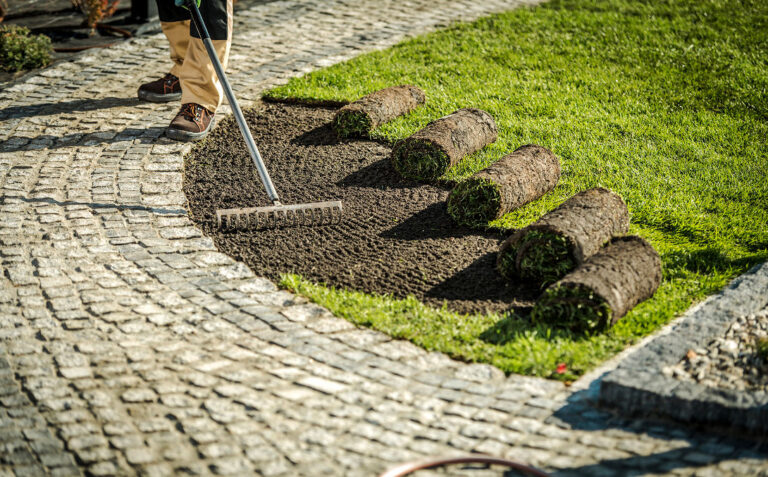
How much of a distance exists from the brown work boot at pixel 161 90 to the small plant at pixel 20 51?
1710mm

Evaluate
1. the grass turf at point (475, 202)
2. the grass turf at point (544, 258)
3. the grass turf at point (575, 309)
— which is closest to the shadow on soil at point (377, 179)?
the grass turf at point (475, 202)

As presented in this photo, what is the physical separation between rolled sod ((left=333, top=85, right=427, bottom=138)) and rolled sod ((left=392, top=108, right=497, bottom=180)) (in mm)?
813

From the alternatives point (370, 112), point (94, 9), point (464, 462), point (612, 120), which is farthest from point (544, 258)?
point (94, 9)

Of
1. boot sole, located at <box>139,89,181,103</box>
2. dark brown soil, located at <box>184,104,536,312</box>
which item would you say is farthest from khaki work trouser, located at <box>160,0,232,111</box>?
boot sole, located at <box>139,89,181,103</box>

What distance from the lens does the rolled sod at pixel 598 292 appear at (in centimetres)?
457

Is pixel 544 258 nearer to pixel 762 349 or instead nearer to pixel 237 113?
pixel 762 349

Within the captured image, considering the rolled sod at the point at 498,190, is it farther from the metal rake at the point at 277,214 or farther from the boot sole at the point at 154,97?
the boot sole at the point at 154,97

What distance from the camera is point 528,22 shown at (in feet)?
35.2

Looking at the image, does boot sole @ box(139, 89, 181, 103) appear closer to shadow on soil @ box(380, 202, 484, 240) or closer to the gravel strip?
shadow on soil @ box(380, 202, 484, 240)

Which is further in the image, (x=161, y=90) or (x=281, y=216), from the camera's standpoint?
(x=161, y=90)

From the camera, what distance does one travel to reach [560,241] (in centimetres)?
499

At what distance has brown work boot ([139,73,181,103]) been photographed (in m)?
8.30

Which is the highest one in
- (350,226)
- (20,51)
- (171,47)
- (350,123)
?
(171,47)

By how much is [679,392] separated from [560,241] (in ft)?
4.43
